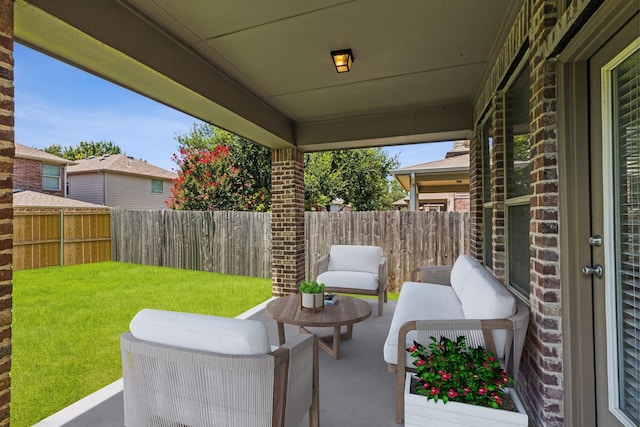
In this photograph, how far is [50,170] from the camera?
12.5 metres

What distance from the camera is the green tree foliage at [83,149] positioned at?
2319 centimetres

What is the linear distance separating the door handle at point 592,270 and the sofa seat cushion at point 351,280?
118 inches

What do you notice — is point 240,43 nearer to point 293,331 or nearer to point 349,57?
point 349,57

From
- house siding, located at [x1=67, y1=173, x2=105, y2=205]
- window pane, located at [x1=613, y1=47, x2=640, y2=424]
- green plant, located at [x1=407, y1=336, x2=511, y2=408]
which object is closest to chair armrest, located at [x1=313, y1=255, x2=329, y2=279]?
green plant, located at [x1=407, y1=336, x2=511, y2=408]

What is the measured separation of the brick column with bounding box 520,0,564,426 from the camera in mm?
1775

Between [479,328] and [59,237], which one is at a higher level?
[59,237]

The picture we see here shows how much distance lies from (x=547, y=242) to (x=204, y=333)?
6.06 ft

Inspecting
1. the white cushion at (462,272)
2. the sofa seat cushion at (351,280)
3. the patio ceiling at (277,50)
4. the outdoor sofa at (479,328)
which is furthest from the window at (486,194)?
the sofa seat cushion at (351,280)

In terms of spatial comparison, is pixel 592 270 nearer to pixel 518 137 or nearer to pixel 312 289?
pixel 518 137

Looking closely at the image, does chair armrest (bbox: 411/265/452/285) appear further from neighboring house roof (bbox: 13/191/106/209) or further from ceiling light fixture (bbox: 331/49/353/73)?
neighboring house roof (bbox: 13/191/106/209)

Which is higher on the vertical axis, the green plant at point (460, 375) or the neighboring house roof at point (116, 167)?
the neighboring house roof at point (116, 167)

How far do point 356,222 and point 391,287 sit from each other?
1392 mm

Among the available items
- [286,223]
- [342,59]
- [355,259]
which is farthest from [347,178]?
[342,59]

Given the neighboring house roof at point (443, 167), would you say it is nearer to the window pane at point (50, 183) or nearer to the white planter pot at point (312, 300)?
the white planter pot at point (312, 300)
